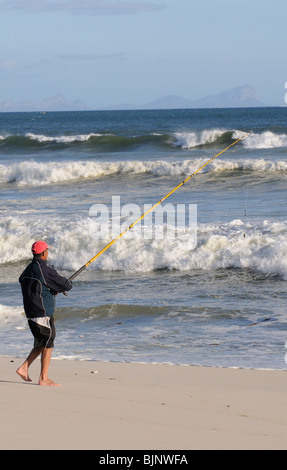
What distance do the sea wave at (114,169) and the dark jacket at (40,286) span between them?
14.6 meters

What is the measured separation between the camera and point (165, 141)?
30031 millimetres

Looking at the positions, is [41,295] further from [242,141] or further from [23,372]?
[242,141]

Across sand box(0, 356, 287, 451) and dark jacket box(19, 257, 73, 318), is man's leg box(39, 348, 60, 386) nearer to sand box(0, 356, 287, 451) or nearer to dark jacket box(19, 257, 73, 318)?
sand box(0, 356, 287, 451)

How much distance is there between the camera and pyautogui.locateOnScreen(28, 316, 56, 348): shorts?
15.2 ft

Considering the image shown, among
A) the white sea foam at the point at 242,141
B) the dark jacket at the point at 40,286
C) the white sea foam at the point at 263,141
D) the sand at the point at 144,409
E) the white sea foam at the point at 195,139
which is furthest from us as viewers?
the white sea foam at the point at 195,139

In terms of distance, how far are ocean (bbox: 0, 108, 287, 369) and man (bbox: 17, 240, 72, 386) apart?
1009 mm

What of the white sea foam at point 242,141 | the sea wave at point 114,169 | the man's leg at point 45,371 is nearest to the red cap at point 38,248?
the man's leg at point 45,371

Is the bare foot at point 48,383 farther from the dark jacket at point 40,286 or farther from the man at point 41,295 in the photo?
the dark jacket at point 40,286

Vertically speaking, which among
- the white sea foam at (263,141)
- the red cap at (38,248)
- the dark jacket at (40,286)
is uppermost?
the white sea foam at (263,141)

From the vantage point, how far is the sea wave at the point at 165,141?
26438 mm

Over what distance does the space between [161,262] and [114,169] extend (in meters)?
11.5

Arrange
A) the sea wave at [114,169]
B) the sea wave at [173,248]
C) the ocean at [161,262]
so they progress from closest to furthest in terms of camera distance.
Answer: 1. the ocean at [161,262]
2. the sea wave at [173,248]
3. the sea wave at [114,169]

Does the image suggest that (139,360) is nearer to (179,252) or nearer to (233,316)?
(233,316)

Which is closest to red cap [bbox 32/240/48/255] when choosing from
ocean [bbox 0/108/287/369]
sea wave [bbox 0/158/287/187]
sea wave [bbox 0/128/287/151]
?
ocean [bbox 0/108/287/369]
